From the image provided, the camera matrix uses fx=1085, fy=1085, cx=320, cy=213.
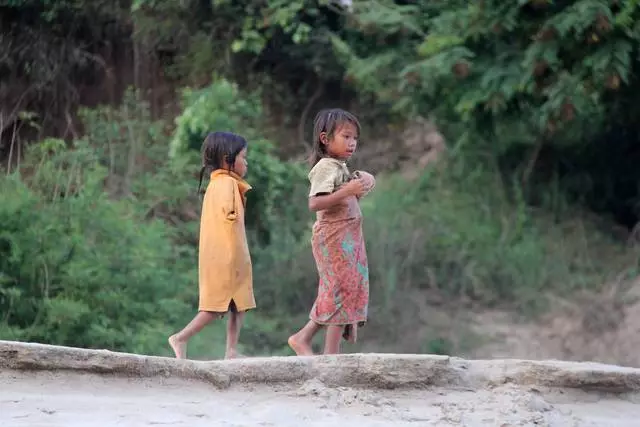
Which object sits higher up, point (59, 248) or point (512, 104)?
point (512, 104)

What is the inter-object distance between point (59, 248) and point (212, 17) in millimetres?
4816

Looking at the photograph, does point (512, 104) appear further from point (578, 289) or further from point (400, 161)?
point (400, 161)

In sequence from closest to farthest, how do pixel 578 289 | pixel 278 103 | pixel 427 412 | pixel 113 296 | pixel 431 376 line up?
1. pixel 427 412
2. pixel 431 376
3. pixel 113 296
4. pixel 578 289
5. pixel 278 103

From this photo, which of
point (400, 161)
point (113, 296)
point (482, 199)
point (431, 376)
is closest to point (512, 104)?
point (482, 199)

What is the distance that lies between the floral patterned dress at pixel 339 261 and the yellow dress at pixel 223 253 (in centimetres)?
41

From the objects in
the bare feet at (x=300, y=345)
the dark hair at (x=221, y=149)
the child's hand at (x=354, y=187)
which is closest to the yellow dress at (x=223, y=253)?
the dark hair at (x=221, y=149)

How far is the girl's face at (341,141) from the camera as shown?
4.83 m

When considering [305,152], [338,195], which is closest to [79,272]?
[338,195]

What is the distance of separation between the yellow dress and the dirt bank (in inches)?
32.4

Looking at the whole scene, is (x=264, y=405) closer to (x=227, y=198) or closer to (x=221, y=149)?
(x=227, y=198)

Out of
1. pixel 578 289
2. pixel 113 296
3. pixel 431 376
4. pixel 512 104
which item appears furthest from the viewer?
pixel 578 289

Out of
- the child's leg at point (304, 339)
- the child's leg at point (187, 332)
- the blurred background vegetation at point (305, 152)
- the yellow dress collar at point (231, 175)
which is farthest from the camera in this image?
the blurred background vegetation at point (305, 152)

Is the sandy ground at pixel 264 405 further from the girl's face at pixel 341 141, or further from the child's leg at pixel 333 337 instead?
the girl's face at pixel 341 141

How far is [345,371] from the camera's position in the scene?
4.25 m
